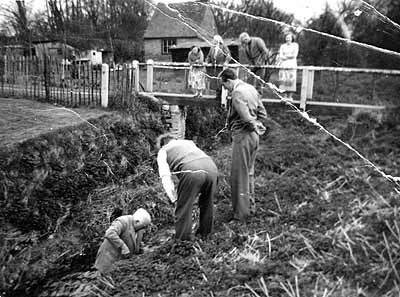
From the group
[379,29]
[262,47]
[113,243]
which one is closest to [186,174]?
[113,243]

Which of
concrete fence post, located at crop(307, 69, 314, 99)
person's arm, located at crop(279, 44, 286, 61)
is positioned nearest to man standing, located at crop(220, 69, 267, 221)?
person's arm, located at crop(279, 44, 286, 61)

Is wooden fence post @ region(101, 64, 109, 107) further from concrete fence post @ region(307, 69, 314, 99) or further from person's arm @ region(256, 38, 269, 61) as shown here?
concrete fence post @ region(307, 69, 314, 99)

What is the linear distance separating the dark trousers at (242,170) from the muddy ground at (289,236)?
0.21 meters

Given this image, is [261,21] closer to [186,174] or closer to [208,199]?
[186,174]

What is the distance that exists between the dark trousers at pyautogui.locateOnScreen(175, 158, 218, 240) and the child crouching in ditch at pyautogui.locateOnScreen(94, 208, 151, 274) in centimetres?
72

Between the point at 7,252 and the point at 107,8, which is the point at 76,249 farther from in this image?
the point at 107,8

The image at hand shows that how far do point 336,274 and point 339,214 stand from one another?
0.44 meters

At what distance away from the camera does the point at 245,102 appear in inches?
187

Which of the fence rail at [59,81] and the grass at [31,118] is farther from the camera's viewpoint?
the fence rail at [59,81]

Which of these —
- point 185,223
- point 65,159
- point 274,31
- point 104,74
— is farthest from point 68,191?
point 274,31

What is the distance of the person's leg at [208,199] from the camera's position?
4.25 meters

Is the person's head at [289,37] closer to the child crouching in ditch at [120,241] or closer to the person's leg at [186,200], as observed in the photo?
the person's leg at [186,200]

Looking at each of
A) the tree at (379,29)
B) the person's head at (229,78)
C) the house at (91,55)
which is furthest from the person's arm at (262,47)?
the house at (91,55)

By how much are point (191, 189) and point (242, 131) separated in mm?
1148
